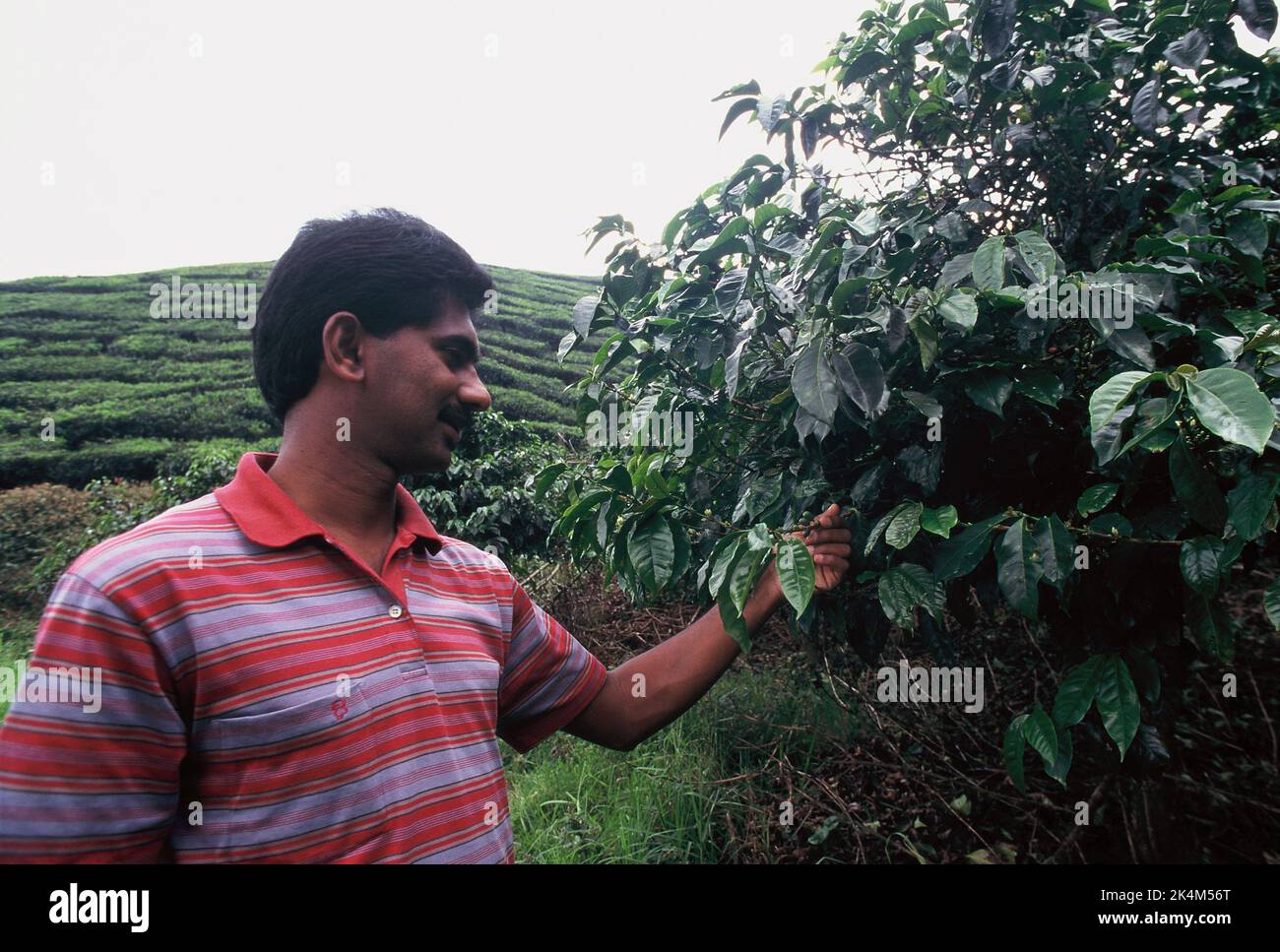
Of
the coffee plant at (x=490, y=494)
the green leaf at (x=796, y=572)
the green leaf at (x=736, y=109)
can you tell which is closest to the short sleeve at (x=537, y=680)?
the green leaf at (x=796, y=572)

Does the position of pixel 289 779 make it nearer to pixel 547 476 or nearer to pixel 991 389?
pixel 547 476

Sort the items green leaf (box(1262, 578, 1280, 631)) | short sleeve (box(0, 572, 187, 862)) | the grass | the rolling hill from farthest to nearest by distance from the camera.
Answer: the rolling hill, the grass, green leaf (box(1262, 578, 1280, 631)), short sleeve (box(0, 572, 187, 862))

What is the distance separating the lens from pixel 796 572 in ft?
4.25

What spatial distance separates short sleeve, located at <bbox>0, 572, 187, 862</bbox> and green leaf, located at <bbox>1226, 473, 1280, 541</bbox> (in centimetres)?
155

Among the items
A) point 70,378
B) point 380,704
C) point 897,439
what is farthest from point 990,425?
point 70,378

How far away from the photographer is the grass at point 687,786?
9.29 ft

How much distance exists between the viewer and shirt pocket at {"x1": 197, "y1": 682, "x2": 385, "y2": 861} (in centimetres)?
101

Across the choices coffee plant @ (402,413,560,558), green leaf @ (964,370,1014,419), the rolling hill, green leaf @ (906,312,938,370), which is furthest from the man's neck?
the rolling hill

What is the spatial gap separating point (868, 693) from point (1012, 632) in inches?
27.5

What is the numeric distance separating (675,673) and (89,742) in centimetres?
102

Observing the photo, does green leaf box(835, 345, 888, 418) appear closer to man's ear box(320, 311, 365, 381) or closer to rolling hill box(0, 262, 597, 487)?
man's ear box(320, 311, 365, 381)

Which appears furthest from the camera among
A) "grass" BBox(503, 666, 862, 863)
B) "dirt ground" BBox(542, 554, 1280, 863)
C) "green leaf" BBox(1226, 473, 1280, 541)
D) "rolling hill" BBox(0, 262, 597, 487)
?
"rolling hill" BBox(0, 262, 597, 487)

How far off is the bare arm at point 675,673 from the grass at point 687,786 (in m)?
1.44
